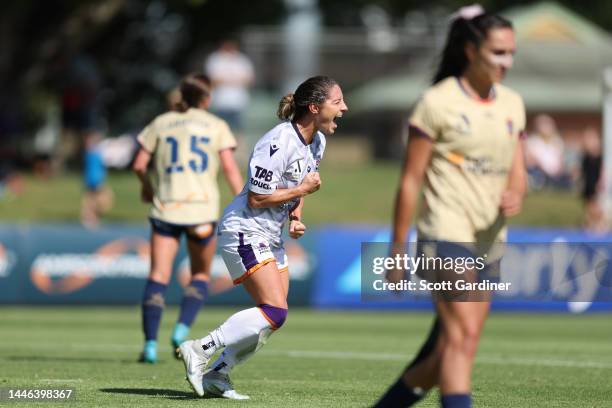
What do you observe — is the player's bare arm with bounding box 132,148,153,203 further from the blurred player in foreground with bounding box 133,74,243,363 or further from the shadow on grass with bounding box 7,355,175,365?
the shadow on grass with bounding box 7,355,175,365

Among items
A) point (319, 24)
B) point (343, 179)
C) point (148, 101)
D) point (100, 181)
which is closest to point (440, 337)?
point (100, 181)

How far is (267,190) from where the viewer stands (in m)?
8.89

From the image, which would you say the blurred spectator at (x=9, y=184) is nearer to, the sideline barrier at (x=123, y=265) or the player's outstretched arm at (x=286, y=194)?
the sideline barrier at (x=123, y=265)

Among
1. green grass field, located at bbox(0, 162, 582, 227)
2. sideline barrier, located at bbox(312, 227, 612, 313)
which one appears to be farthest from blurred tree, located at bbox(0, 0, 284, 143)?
sideline barrier, located at bbox(312, 227, 612, 313)

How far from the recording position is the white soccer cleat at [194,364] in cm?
916

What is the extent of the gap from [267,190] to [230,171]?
2720mm

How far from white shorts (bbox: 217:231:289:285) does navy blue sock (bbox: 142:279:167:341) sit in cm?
295

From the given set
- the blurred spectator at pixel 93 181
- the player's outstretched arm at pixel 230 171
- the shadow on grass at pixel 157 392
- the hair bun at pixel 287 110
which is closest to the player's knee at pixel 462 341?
the hair bun at pixel 287 110

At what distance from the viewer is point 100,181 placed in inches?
1035

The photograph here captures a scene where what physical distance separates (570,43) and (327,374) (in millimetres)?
25254

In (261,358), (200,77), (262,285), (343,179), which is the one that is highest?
(200,77)

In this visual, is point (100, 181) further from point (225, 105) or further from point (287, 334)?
point (287, 334)

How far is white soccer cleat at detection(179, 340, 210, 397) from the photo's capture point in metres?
9.16

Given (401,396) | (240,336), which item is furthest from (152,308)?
(401,396)
